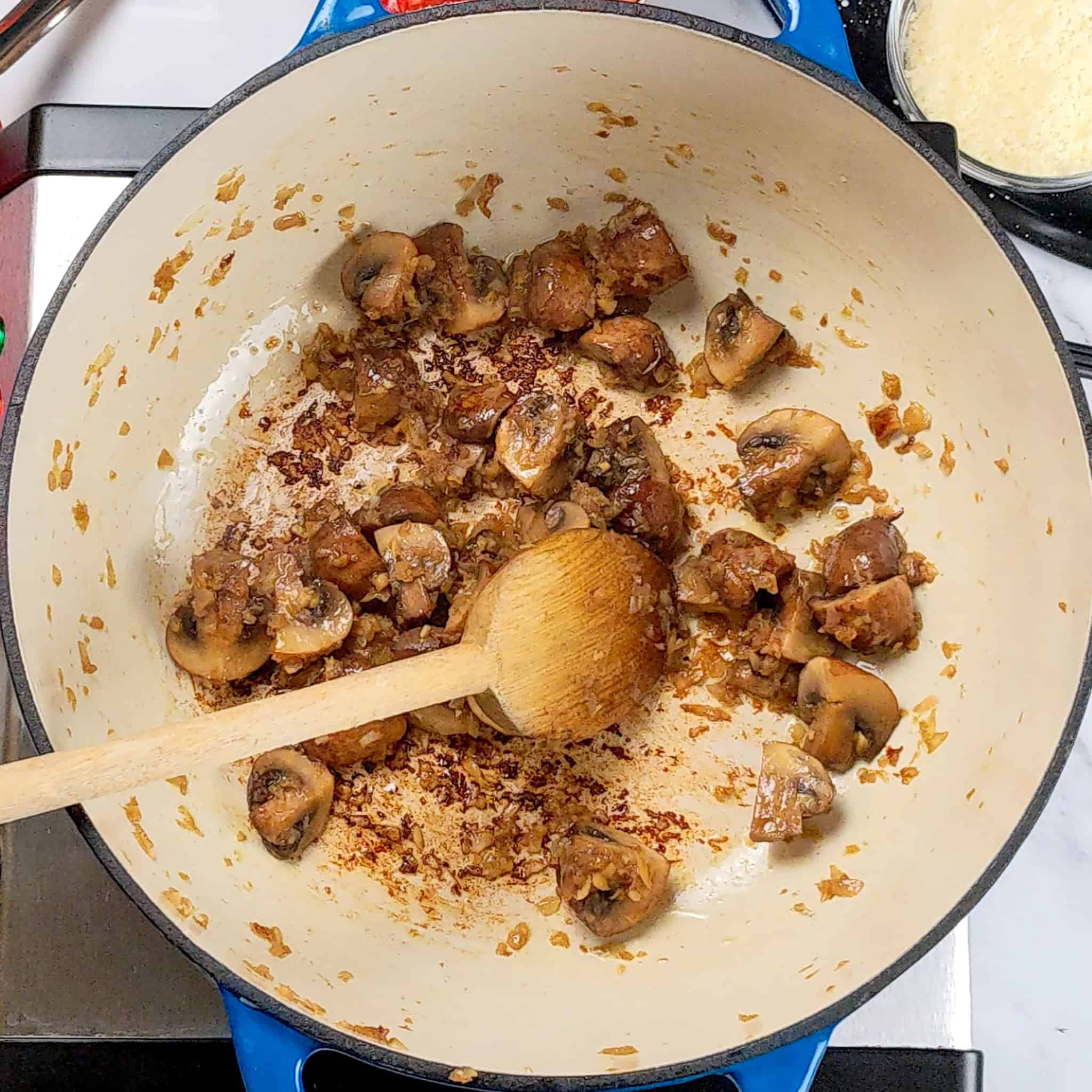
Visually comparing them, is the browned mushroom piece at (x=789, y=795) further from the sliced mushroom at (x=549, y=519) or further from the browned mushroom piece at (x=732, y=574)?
the sliced mushroom at (x=549, y=519)

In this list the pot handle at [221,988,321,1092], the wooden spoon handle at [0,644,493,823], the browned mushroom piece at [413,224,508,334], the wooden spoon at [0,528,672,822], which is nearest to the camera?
the wooden spoon handle at [0,644,493,823]

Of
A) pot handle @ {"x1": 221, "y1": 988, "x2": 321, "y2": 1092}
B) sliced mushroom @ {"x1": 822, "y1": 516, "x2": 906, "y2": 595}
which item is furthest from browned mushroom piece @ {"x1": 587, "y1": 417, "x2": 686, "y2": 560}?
pot handle @ {"x1": 221, "y1": 988, "x2": 321, "y2": 1092}

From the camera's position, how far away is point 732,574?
1.84 metres

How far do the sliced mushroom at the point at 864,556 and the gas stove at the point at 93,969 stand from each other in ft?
2.19

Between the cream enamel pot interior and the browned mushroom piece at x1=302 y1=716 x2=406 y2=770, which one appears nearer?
the cream enamel pot interior

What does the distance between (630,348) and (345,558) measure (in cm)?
63

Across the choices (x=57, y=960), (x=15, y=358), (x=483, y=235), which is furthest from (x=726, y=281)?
(x=57, y=960)

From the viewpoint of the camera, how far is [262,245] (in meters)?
1.84

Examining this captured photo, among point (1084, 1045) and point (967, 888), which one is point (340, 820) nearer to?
point (967, 888)

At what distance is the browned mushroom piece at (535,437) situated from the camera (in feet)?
6.10

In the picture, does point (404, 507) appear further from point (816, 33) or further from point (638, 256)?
point (816, 33)

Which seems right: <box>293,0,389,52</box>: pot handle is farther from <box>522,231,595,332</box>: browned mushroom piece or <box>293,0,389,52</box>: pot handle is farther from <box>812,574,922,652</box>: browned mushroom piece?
<box>812,574,922,652</box>: browned mushroom piece

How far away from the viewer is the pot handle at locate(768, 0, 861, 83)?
5.19 feet

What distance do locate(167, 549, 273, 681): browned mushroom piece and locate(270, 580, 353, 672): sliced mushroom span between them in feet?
0.10
